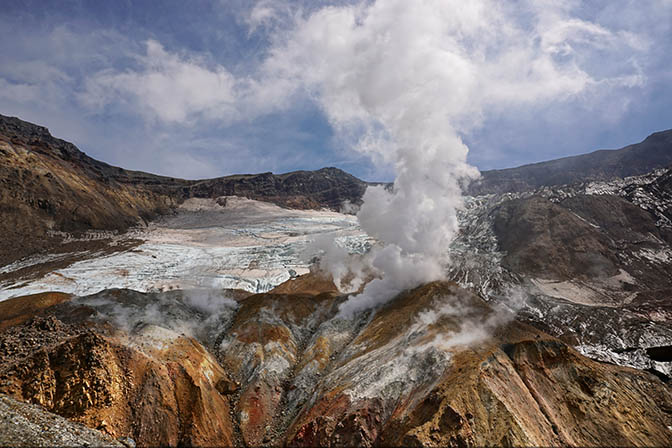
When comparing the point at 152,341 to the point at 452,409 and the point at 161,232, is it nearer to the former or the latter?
the point at 452,409

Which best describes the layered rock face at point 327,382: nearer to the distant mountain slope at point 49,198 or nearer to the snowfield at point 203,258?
the snowfield at point 203,258

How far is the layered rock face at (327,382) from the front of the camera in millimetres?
24250

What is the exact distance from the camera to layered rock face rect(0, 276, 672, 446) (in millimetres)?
24250

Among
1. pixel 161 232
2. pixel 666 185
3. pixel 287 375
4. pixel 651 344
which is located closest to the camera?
pixel 287 375

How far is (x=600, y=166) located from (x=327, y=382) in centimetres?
20556

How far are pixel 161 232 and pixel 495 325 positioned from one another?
397 ft

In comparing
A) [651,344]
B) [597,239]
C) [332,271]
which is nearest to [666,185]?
[597,239]

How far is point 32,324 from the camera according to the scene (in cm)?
2992

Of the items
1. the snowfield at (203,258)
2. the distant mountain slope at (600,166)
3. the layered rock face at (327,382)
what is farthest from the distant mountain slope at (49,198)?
the distant mountain slope at (600,166)

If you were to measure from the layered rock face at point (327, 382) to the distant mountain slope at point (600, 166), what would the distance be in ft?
555

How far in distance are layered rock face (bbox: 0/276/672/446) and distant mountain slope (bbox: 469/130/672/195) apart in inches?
6658

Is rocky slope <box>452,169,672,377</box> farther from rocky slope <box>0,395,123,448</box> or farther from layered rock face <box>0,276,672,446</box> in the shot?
rocky slope <box>0,395,123,448</box>

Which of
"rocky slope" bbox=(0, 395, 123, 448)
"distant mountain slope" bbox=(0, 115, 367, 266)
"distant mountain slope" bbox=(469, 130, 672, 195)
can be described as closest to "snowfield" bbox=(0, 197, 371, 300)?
"distant mountain slope" bbox=(0, 115, 367, 266)

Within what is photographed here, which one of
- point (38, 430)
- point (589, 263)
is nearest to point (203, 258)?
point (38, 430)
